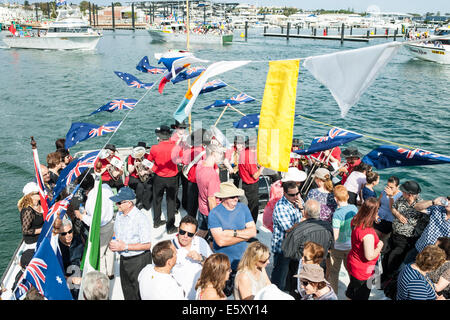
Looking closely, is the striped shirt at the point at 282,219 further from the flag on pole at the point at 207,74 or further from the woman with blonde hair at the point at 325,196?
the flag on pole at the point at 207,74

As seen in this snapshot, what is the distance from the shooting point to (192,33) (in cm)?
6244

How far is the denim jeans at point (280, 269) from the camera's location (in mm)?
3974

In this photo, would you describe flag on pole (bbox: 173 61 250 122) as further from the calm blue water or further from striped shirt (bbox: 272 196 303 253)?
the calm blue water

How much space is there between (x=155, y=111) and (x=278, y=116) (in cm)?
1851

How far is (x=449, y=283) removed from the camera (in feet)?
11.1

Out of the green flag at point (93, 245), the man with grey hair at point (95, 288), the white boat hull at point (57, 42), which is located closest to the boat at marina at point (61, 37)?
the white boat hull at point (57, 42)

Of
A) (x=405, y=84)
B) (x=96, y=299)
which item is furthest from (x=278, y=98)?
(x=405, y=84)

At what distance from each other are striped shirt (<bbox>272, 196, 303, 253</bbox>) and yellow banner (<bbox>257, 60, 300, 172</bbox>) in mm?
510

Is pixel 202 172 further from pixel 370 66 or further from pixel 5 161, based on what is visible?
pixel 5 161

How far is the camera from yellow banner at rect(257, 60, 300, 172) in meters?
3.68

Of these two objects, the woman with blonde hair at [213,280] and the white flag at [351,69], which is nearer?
Answer: the woman with blonde hair at [213,280]

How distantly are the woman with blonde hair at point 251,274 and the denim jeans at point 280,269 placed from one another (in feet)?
2.85

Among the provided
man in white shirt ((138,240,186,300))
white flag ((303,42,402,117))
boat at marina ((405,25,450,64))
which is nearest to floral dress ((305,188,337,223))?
white flag ((303,42,402,117))

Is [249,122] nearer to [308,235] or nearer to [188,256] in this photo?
[308,235]
